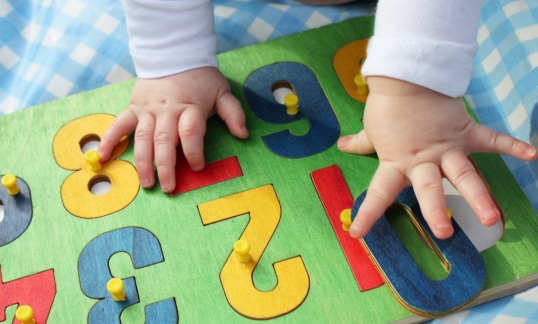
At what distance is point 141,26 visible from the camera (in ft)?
2.52

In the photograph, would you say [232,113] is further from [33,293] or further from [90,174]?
[33,293]

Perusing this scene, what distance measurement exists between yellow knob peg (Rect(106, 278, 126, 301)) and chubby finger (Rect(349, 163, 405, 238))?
0.22 m

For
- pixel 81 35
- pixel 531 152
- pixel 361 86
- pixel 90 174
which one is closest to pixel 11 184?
pixel 90 174

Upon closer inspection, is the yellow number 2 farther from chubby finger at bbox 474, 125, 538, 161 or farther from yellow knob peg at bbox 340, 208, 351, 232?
chubby finger at bbox 474, 125, 538, 161

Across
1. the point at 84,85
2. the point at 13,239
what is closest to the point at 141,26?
the point at 84,85

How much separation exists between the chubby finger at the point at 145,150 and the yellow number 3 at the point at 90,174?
0.6 inches

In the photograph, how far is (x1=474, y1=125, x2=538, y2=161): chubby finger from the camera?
62 centimetres

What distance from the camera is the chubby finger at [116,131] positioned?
0.73m

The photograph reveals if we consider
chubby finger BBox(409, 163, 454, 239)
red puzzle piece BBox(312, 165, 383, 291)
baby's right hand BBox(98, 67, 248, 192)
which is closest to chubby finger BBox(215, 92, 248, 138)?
baby's right hand BBox(98, 67, 248, 192)

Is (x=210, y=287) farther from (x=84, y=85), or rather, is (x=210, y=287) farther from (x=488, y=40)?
(x=488, y=40)

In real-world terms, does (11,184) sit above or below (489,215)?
below

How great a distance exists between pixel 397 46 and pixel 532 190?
9.3 inches

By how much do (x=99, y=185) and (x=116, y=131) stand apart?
2.5 inches

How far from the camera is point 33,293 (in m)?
0.63
